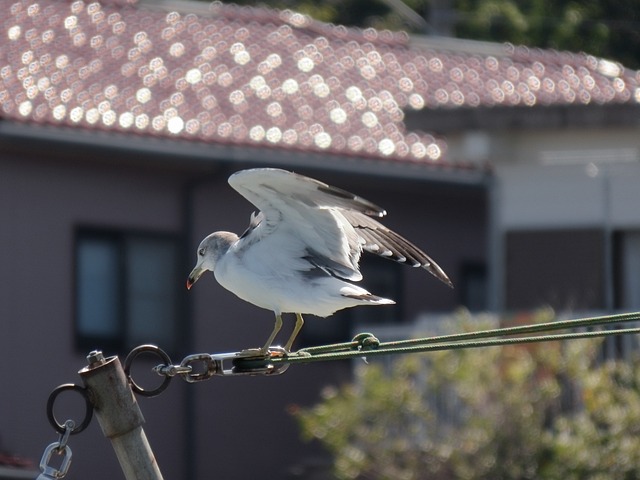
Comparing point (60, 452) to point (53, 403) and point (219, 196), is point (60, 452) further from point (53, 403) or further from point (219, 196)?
point (219, 196)

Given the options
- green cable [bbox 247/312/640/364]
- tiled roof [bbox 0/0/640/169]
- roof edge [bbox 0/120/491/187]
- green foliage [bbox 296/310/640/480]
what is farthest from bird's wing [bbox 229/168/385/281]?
tiled roof [bbox 0/0/640/169]

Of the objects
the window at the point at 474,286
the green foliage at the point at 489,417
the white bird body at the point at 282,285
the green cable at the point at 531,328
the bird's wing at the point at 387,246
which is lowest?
the green foliage at the point at 489,417

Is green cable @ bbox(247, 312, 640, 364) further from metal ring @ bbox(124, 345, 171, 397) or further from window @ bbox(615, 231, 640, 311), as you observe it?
window @ bbox(615, 231, 640, 311)

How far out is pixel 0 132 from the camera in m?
13.8

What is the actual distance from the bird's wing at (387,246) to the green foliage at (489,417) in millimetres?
4941

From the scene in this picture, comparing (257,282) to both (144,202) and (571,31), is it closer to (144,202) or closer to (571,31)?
(144,202)

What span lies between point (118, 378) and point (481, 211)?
43.6ft

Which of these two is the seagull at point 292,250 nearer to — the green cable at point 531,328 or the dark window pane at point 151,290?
the green cable at point 531,328

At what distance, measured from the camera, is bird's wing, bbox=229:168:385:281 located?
21.4 feet

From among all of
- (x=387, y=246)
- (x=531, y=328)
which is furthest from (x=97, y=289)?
(x=531, y=328)

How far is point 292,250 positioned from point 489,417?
19.6 ft

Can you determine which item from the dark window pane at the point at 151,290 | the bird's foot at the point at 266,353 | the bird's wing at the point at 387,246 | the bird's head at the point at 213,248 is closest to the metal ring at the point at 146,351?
the bird's foot at the point at 266,353

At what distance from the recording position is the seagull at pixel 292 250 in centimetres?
647

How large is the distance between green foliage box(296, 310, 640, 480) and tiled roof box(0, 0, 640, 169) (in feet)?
8.93
